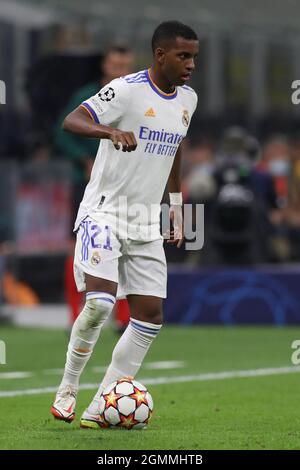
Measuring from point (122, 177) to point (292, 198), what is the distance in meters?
10.2

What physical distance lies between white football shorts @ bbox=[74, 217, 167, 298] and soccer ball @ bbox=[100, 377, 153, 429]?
0.56 metres

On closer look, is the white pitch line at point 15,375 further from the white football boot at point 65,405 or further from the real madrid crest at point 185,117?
the real madrid crest at point 185,117

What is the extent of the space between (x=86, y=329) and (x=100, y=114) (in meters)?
1.13

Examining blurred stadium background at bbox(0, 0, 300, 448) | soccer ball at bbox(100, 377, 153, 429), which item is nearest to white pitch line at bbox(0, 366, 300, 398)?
blurred stadium background at bbox(0, 0, 300, 448)

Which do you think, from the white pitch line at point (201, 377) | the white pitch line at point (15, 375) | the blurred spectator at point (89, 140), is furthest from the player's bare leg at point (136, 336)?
the blurred spectator at point (89, 140)

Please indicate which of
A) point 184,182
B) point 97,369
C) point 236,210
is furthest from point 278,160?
point 97,369

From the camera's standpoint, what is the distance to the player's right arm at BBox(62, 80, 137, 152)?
7.16 meters

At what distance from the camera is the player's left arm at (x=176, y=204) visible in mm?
7945

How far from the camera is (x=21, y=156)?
1722cm

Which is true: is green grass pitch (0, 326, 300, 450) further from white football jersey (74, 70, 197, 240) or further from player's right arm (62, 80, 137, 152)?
player's right arm (62, 80, 137, 152)

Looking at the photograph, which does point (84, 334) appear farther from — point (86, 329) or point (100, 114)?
point (100, 114)

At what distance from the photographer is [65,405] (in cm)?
735
